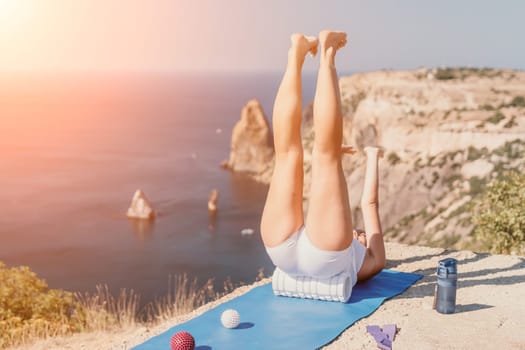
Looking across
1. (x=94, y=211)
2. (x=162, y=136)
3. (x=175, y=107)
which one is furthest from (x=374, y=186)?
(x=175, y=107)

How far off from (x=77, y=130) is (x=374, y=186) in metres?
105

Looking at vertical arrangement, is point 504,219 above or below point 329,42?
below

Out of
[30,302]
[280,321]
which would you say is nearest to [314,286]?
[280,321]

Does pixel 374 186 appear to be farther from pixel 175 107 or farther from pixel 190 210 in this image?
pixel 175 107

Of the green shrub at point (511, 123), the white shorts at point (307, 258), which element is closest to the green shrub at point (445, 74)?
the green shrub at point (511, 123)

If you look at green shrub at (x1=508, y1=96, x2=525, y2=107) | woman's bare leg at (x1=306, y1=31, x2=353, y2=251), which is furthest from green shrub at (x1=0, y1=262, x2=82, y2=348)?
green shrub at (x1=508, y1=96, x2=525, y2=107)

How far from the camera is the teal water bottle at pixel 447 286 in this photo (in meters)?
5.58

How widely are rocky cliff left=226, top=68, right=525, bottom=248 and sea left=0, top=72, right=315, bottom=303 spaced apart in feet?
33.9

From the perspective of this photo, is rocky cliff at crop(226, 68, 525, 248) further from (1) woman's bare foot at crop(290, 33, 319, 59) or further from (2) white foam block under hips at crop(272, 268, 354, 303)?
(1) woman's bare foot at crop(290, 33, 319, 59)

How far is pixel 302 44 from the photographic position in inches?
235

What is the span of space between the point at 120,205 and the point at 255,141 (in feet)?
66.4

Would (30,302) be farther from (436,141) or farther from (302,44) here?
(436,141)

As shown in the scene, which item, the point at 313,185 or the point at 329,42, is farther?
the point at 329,42

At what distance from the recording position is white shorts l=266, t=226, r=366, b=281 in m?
5.79
